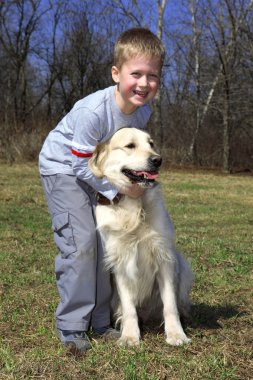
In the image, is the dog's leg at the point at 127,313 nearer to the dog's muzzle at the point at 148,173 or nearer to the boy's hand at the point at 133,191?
the boy's hand at the point at 133,191

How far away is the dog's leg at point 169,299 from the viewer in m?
3.07

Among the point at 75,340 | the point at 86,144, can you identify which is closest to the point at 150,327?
the point at 75,340

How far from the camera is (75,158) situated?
3.00 metres

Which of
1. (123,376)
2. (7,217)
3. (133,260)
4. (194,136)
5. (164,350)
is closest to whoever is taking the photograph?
(123,376)

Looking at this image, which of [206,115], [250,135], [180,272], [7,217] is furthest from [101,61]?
[180,272]

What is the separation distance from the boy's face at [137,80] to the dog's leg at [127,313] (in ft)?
3.47

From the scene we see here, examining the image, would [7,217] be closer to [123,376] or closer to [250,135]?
[123,376]

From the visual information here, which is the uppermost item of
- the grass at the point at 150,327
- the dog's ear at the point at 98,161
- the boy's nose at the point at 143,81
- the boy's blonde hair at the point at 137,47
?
the boy's blonde hair at the point at 137,47

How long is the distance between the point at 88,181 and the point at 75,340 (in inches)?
36.3

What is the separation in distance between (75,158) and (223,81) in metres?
15.1

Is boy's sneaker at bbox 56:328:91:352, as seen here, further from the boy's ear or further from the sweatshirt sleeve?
the boy's ear

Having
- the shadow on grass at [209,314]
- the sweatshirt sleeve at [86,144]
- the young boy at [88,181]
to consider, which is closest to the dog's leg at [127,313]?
the young boy at [88,181]

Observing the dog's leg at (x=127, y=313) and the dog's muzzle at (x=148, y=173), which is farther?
the dog's leg at (x=127, y=313)

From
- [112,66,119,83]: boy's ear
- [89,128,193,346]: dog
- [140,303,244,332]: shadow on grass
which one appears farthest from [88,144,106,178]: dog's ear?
[140,303,244,332]: shadow on grass
